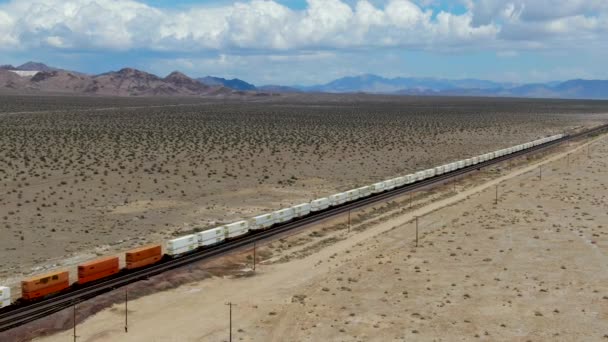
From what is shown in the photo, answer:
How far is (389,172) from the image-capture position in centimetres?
6262

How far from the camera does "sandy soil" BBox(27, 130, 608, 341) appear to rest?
22.3 meters

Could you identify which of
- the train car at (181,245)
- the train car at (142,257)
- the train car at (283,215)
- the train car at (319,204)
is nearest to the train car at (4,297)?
the train car at (142,257)

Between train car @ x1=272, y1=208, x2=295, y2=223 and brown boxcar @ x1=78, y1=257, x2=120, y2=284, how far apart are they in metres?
12.1

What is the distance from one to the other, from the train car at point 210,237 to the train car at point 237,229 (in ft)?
1.38

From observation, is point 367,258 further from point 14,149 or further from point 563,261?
point 14,149

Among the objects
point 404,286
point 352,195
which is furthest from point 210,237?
point 352,195

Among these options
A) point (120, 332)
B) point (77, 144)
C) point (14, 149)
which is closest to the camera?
point (120, 332)

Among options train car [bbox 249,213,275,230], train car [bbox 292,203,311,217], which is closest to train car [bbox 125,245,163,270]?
train car [bbox 249,213,275,230]

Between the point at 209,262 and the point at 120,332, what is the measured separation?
854 centimetres

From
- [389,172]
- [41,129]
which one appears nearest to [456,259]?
[389,172]

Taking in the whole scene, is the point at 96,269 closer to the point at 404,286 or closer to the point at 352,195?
the point at 404,286

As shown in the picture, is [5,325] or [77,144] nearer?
[5,325]

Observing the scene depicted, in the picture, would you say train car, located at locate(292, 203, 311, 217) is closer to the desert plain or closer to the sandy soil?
the desert plain

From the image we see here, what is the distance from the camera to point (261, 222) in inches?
1448
